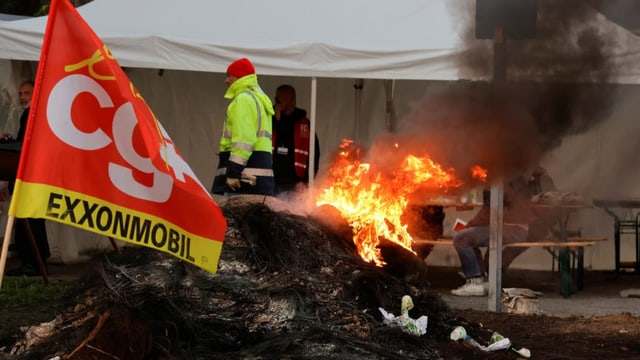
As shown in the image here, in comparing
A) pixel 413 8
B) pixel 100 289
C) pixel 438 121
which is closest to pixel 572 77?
pixel 438 121

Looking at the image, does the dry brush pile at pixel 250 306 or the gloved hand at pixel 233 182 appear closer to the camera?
the dry brush pile at pixel 250 306

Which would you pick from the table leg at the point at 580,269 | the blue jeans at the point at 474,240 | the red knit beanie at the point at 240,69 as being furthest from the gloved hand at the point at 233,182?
the table leg at the point at 580,269

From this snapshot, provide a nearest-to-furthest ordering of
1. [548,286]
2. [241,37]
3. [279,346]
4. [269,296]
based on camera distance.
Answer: [279,346] → [269,296] → [241,37] → [548,286]

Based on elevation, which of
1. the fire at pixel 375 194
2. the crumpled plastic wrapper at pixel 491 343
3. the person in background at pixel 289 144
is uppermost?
the person in background at pixel 289 144

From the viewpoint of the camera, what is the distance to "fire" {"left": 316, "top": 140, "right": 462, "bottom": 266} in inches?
318

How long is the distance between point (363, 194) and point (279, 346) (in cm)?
259

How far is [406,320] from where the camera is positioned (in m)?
7.20

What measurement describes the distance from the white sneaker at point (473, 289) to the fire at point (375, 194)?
1634 mm

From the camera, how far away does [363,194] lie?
28.7ft

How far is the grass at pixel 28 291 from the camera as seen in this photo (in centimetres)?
962

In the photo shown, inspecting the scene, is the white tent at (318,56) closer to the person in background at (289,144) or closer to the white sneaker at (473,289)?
the person in background at (289,144)

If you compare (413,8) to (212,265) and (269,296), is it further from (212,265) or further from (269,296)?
(212,265)

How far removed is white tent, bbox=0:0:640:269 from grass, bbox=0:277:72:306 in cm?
186

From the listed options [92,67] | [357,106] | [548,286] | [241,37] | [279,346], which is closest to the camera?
[92,67]
